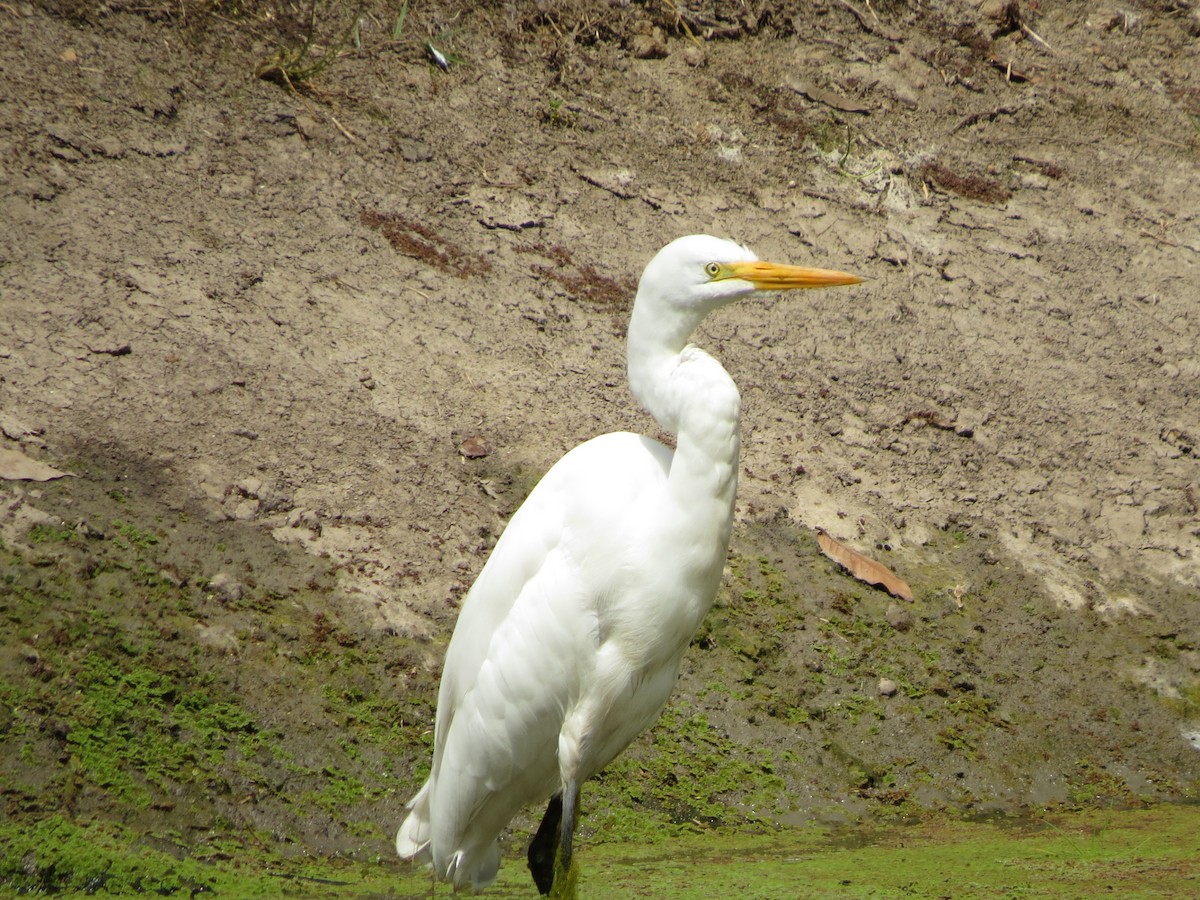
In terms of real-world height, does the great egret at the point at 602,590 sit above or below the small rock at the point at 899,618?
above

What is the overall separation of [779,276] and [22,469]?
2661mm

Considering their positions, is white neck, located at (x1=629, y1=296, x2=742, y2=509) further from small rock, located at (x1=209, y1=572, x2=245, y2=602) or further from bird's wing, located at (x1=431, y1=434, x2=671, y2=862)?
small rock, located at (x1=209, y1=572, x2=245, y2=602)

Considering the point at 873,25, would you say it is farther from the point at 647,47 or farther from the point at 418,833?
the point at 418,833

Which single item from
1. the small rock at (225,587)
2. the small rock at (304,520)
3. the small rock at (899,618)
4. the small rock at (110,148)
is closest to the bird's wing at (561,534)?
the small rock at (225,587)

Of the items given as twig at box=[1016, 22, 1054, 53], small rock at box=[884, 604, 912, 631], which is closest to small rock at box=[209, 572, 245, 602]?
small rock at box=[884, 604, 912, 631]

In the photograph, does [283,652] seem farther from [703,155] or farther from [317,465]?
[703,155]

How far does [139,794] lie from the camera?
3.34 m

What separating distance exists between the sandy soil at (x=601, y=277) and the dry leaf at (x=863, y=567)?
9 cm

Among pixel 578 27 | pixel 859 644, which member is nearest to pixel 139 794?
pixel 859 644

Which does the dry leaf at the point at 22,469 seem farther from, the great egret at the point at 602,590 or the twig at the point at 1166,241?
the twig at the point at 1166,241

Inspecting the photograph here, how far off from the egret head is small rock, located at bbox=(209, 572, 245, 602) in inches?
72.9

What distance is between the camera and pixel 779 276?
2.99 m

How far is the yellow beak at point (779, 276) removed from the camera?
9.65 ft

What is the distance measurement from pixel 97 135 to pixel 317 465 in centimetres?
211
